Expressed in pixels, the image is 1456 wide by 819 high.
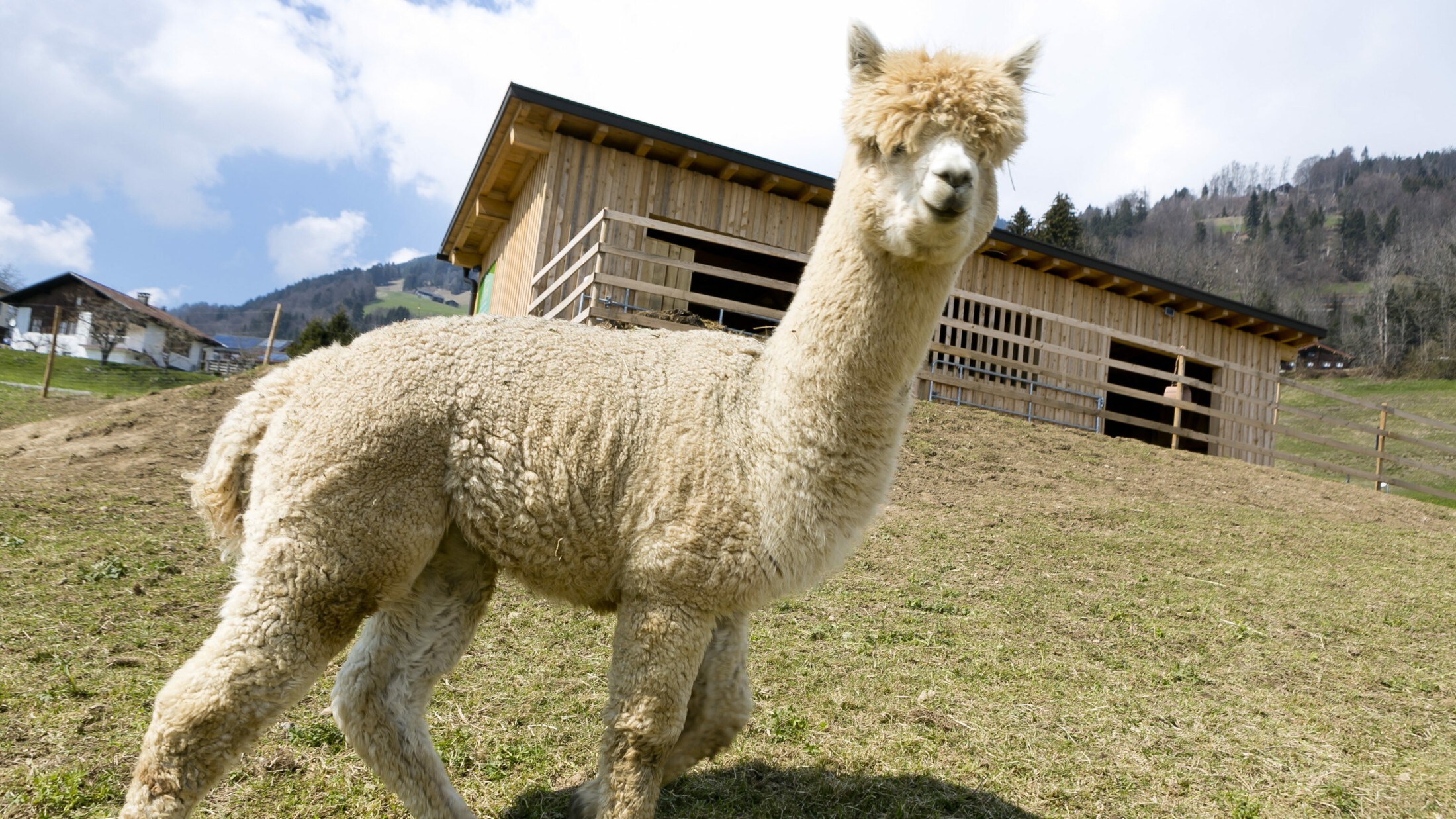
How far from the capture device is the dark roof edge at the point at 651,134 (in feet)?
41.1

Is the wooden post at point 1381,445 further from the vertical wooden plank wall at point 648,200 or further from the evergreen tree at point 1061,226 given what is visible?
the evergreen tree at point 1061,226

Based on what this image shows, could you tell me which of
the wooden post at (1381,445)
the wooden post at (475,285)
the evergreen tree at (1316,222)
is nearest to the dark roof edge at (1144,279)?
the wooden post at (1381,445)

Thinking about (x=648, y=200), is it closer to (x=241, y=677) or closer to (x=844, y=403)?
(x=844, y=403)

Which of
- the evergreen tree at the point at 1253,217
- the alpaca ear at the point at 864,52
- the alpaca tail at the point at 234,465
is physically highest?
the evergreen tree at the point at 1253,217

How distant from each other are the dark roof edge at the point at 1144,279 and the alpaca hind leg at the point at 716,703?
1396 centimetres

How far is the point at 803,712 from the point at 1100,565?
188 inches

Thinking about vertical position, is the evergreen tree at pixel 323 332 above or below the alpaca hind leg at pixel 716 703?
above

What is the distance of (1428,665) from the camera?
229 inches

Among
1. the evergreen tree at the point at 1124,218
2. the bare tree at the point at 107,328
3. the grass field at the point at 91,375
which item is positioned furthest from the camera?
the evergreen tree at the point at 1124,218

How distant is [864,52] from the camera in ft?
9.84

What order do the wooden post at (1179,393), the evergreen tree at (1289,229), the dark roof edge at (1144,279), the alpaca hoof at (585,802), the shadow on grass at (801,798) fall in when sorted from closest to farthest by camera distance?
the alpaca hoof at (585,802), the shadow on grass at (801,798), the wooden post at (1179,393), the dark roof edge at (1144,279), the evergreen tree at (1289,229)

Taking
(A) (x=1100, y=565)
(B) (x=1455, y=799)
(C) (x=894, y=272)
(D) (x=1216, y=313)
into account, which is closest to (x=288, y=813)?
(C) (x=894, y=272)

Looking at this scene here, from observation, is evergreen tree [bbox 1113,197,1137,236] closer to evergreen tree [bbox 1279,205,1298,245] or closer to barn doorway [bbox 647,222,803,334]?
evergreen tree [bbox 1279,205,1298,245]

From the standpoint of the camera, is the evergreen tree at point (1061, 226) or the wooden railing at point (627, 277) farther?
the evergreen tree at point (1061, 226)
